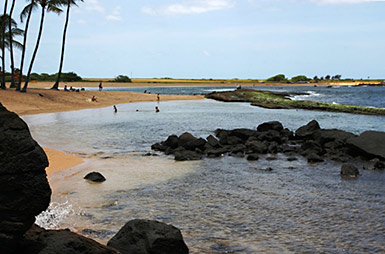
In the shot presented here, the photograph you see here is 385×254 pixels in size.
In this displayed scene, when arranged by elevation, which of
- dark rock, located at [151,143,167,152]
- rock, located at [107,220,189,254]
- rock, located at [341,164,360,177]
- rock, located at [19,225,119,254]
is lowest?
dark rock, located at [151,143,167,152]

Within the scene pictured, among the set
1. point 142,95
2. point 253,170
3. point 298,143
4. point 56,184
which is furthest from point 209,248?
point 142,95

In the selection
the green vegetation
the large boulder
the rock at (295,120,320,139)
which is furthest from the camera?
the green vegetation

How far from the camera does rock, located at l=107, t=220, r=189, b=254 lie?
5.98m

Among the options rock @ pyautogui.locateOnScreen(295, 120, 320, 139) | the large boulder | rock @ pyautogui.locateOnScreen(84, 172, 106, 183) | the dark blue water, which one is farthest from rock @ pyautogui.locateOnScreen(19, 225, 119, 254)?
the dark blue water

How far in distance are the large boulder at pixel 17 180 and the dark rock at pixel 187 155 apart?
1116 centimetres

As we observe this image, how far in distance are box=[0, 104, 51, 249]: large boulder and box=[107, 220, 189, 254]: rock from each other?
1491 mm

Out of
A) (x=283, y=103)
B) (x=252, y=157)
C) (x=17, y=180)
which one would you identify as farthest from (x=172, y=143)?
(x=283, y=103)

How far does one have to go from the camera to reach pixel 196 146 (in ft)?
59.2

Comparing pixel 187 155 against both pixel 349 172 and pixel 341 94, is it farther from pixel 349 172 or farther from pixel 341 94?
pixel 341 94

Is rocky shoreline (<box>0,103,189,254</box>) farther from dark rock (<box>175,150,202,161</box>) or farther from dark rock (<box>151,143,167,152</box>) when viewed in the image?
dark rock (<box>151,143,167,152</box>)

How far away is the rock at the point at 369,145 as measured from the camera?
15930mm

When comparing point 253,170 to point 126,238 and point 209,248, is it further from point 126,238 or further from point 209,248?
point 126,238

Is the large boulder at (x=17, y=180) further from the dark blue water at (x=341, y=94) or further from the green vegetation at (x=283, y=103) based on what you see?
the dark blue water at (x=341, y=94)

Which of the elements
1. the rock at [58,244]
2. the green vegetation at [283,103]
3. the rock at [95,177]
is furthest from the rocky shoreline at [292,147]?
the green vegetation at [283,103]
